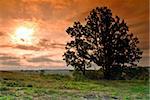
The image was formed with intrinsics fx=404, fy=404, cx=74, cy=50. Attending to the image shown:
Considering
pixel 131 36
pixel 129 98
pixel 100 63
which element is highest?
pixel 131 36

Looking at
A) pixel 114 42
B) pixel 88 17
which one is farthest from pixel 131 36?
pixel 88 17

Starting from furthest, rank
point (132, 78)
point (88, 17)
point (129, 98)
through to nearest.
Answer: point (132, 78), point (88, 17), point (129, 98)

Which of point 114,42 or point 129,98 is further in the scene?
point 114,42

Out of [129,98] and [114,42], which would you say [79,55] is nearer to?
[114,42]

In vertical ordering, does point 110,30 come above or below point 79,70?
above

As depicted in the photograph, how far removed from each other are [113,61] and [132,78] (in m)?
2.75

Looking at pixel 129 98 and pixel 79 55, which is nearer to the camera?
pixel 129 98

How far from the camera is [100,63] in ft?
111

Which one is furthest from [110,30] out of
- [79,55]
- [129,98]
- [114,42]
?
[129,98]

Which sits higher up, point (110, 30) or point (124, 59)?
point (110, 30)

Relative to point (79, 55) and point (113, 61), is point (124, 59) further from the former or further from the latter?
point (79, 55)

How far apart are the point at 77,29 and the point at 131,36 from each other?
4.50m

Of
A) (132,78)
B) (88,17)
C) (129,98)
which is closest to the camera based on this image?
(129,98)

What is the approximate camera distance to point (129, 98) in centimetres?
1545
